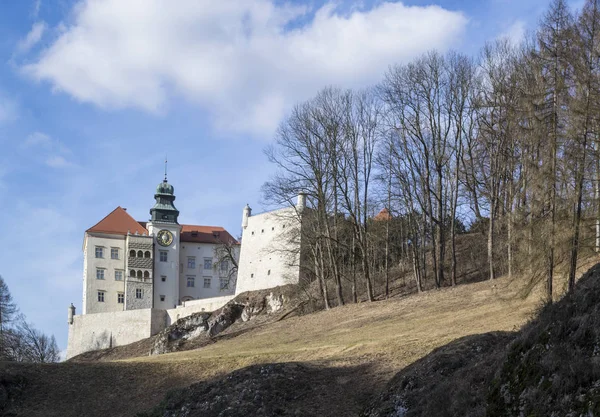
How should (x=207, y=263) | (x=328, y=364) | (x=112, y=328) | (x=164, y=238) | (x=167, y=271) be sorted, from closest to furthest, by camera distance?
(x=328, y=364), (x=112, y=328), (x=167, y=271), (x=164, y=238), (x=207, y=263)

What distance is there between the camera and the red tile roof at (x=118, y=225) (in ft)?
263

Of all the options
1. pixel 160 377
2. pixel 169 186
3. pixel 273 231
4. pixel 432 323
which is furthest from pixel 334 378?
pixel 169 186

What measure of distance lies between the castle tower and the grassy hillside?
1962 inches

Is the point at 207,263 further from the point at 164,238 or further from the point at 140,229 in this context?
the point at 140,229

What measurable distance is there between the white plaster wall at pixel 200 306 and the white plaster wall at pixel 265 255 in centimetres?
295

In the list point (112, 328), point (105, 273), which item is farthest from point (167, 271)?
point (112, 328)

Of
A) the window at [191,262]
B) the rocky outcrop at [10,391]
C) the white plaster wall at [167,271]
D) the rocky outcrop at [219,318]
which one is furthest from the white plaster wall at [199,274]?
the rocky outcrop at [10,391]

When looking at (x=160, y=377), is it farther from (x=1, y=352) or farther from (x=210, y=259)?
(x=210, y=259)

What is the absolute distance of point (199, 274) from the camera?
83375 millimetres

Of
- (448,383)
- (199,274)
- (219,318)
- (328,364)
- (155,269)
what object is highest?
(155,269)

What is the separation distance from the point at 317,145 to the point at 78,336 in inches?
1537

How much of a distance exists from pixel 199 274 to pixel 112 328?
1894 centimetres

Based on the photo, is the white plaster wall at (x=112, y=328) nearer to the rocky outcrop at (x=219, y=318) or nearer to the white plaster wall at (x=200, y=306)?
the white plaster wall at (x=200, y=306)

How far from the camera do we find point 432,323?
2512cm
